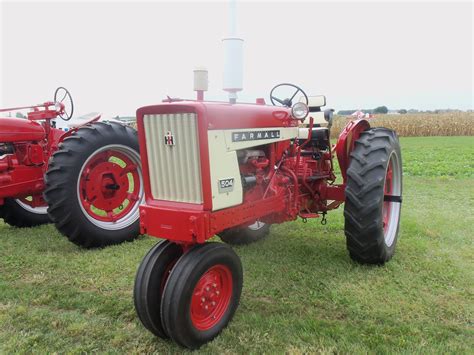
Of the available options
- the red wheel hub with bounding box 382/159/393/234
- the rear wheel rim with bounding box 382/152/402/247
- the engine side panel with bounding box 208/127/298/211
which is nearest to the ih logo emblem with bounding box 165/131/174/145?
the engine side panel with bounding box 208/127/298/211

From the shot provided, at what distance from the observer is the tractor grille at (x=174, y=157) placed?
278 centimetres

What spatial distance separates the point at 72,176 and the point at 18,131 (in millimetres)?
1427

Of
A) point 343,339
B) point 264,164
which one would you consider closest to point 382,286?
point 343,339

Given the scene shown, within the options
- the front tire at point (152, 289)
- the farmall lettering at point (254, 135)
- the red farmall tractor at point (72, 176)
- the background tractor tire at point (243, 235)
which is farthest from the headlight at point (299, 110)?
the red farmall tractor at point (72, 176)

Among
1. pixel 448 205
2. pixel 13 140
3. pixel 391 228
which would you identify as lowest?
pixel 448 205

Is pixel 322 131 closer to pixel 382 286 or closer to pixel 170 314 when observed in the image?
pixel 382 286

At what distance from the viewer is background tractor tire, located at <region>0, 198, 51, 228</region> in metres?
5.64

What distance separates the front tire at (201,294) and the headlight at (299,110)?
53.0 inches

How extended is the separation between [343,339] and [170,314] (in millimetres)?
1085

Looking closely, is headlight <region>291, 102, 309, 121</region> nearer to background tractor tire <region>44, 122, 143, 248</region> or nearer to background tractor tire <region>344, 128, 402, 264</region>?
background tractor tire <region>344, 128, 402, 264</region>

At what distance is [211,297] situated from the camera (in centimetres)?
283

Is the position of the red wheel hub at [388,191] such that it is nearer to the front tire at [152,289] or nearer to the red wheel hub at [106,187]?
the front tire at [152,289]

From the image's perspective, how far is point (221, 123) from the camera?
2918mm

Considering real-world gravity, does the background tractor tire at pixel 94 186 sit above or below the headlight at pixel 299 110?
below
